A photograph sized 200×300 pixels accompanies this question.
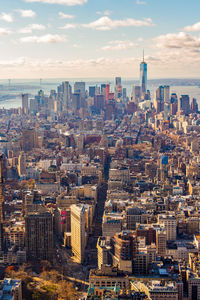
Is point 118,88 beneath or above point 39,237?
above

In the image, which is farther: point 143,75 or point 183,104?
point 143,75

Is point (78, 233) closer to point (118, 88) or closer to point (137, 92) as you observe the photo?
point (137, 92)

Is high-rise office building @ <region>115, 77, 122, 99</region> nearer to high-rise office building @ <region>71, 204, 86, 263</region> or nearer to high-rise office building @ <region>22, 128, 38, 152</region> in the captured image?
high-rise office building @ <region>22, 128, 38, 152</region>

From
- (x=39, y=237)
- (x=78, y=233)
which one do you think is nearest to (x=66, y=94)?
(x=78, y=233)

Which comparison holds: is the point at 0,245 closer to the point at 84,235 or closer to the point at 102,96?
the point at 84,235

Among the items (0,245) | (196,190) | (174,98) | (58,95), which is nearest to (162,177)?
(196,190)

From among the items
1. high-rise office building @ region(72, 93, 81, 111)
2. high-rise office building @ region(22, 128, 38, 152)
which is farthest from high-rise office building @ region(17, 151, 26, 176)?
high-rise office building @ region(72, 93, 81, 111)

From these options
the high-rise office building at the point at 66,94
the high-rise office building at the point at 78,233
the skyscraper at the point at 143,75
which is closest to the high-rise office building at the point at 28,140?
the high-rise office building at the point at 78,233
